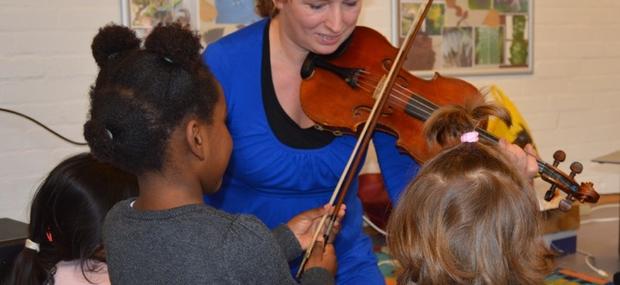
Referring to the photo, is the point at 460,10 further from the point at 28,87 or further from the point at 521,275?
the point at 521,275

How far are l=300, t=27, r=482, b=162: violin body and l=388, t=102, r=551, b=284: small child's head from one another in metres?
0.38

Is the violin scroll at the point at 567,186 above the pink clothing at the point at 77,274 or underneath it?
above

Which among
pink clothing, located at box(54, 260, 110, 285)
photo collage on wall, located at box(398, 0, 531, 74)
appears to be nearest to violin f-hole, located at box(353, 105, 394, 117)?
pink clothing, located at box(54, 260, 110, 285)

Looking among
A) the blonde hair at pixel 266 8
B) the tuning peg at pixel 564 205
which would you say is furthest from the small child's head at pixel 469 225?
the blonde hair at pixel 266 8

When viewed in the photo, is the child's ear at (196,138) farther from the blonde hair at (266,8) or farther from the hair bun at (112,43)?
the blonde hair at (266,8)

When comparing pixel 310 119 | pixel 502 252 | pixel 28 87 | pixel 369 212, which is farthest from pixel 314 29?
pixel 369 212

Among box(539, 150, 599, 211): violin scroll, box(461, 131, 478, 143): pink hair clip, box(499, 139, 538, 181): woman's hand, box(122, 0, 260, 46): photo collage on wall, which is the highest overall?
box(122, 0, 260, 46): photo collage on wall

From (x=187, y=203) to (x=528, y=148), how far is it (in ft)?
2.60

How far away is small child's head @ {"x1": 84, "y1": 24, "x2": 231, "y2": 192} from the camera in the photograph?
122 cm

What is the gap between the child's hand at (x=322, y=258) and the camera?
1462 millimetres

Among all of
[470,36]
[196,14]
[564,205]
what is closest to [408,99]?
[564,205]

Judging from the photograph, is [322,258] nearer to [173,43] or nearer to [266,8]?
[173,43]

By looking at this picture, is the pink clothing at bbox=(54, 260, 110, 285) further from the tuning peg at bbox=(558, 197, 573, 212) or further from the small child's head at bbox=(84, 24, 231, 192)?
the tuning peg at bbox=(558, 197, 573, 212)

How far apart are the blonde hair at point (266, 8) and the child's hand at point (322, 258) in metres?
0.60
